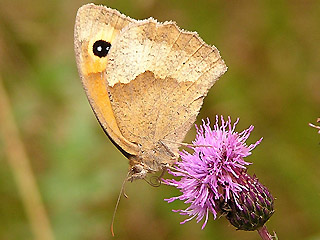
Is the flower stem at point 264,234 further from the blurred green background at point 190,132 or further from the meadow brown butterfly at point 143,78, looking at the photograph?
the blurred green background at point 190,132

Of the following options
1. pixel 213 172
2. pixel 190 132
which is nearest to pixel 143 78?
pixel 213 172

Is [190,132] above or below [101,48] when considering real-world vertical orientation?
below

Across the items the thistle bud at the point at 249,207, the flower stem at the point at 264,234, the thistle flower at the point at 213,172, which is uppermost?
the thistle flower at the point at 213,172

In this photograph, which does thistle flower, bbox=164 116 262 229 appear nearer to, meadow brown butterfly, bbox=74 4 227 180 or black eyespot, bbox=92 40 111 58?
meadow brown butterfly, bbox=74 4 227 180

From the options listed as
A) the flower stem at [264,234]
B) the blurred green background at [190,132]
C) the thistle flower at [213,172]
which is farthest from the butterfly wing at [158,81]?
the blurred green background at [190,132]

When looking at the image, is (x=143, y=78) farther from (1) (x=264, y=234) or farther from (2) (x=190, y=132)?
(2) (x=190, y=132)
